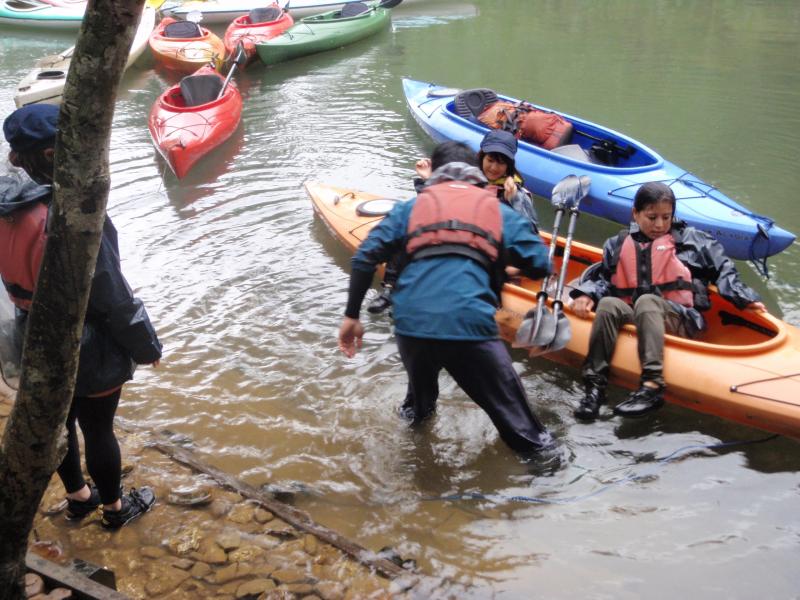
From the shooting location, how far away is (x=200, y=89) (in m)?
9.29

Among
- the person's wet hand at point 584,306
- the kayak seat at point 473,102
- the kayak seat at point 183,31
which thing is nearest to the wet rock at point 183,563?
the person's wet hand at point 584,306

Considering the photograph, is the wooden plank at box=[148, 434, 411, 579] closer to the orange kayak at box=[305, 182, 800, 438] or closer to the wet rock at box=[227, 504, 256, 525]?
the wet rock at box=[227, 504, 256, 525]

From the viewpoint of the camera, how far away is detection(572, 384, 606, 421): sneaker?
13.4 feet

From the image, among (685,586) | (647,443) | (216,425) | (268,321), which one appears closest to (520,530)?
(685,586)

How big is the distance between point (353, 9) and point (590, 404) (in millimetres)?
11874

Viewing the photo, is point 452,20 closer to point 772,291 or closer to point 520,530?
point 772,291

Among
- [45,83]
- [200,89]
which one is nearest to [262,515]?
[200,89]

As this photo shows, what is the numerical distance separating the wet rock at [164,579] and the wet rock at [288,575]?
34 centimetres

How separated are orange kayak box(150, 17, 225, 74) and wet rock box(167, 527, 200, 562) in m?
9.40

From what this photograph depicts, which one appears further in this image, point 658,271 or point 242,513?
point 658,271

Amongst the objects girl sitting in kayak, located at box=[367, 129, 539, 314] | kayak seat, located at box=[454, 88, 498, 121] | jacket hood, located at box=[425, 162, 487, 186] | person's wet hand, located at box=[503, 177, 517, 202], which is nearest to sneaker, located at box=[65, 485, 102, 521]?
jacket hood, located at box=[425, 162, 487, 186]

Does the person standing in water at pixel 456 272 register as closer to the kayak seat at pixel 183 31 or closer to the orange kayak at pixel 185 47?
the orange kayak at pixel 185 47

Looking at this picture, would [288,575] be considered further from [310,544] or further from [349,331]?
[349,331]

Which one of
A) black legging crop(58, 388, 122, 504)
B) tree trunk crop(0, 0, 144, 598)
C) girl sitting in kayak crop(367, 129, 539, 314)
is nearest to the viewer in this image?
tree trunk crop(0, 0, 144, 598)
